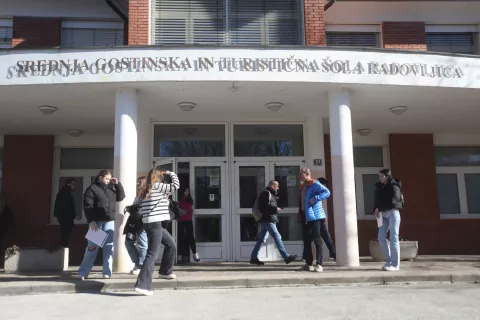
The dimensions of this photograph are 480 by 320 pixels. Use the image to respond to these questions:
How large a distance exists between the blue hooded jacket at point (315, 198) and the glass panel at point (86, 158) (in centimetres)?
663

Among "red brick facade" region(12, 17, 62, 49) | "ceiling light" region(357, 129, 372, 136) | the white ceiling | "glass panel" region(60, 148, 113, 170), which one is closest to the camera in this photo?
the white ceiling

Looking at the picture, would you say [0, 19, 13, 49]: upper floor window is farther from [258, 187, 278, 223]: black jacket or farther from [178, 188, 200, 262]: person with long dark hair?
[258, 187, 278, 223]: black jacket

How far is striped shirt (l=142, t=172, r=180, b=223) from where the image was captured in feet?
20.8

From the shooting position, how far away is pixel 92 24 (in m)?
11.9

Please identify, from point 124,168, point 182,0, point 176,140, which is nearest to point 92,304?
point 124,168

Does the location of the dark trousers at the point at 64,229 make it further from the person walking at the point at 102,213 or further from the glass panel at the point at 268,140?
the glass panel at the point at 268,140

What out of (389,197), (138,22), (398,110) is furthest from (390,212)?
(138,22)

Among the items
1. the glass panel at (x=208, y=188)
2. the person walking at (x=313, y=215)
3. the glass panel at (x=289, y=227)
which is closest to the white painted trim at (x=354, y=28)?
the glass panel at (x=208, y=188)

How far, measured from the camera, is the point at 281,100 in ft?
31.5

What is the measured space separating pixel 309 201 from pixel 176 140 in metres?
4.15

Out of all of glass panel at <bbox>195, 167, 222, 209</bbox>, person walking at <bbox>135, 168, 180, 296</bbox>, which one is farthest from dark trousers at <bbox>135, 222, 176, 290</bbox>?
glass panel at <bbox>195, 167, 222, 209</bbox>

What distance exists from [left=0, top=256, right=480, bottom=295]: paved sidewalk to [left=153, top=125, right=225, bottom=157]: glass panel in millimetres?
3334

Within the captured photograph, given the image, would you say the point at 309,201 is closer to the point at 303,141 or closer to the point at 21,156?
the point at 303,141

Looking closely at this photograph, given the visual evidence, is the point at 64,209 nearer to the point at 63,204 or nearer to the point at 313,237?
the point at 63,204
